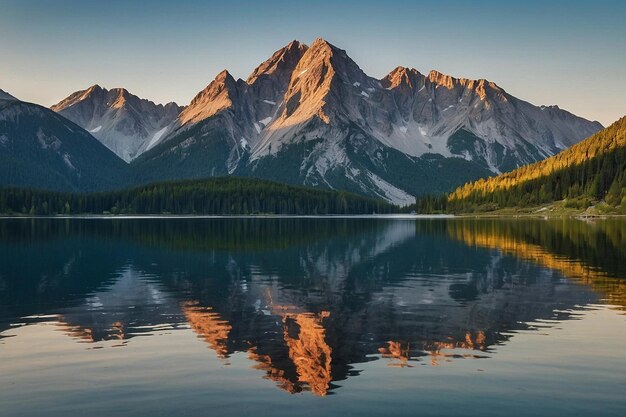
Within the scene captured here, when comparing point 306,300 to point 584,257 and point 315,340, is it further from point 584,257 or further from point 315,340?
point 584,257

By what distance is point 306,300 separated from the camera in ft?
172

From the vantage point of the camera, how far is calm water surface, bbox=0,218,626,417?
2525 centimetres

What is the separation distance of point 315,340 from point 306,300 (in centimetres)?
1623

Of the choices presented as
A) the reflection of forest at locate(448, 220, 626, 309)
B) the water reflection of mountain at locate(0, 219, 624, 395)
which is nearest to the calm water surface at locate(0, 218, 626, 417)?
the water reflection of mountain at locate(0, 219, 624, 395)

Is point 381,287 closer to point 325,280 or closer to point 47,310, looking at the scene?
point 325,280

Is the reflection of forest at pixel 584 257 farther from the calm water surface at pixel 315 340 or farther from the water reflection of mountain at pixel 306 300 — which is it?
the water reflection of mountain at pixel 306 300

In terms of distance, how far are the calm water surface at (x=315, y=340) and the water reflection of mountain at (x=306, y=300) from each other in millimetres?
210

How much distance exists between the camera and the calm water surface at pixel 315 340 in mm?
25250

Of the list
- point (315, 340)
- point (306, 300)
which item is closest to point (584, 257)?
point (306, 300)

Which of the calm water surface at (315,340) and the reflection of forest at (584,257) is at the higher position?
the reflection of forest at (584,257)

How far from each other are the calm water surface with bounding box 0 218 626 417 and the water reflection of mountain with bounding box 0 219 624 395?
0.21 m

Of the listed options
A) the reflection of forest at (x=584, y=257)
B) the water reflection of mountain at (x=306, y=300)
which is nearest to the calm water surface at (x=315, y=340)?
the water reflection of mountain at (x=306, y=300)

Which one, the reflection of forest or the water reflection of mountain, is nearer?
the water reflection of mountain

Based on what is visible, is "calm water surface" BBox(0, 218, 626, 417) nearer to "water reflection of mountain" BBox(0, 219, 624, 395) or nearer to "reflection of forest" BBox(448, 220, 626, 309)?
"water reflection of mountain" BBox(0, 219, 624, 395)
